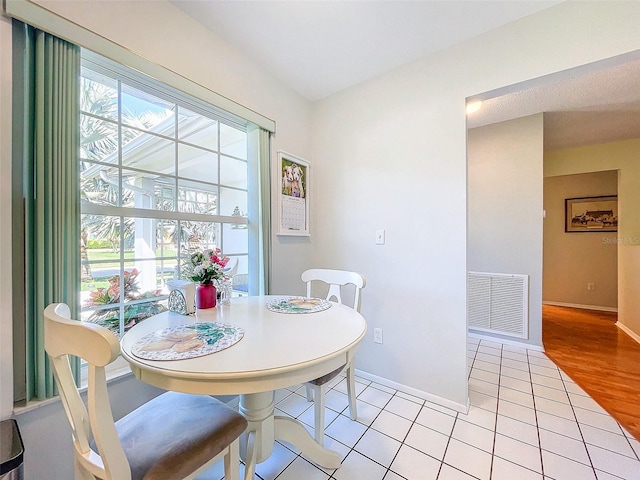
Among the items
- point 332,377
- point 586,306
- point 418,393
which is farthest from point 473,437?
point 586,306

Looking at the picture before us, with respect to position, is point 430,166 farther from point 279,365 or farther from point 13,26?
point 13,26

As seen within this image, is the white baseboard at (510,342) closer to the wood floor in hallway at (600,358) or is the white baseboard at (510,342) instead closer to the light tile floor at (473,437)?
the wood floor in hallway at (600,358)

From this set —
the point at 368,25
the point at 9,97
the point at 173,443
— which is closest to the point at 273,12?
the point at 368,25

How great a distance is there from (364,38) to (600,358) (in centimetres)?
357

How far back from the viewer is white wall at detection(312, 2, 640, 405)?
4.76ft

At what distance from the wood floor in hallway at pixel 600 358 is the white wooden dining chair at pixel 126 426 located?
231 centimetres

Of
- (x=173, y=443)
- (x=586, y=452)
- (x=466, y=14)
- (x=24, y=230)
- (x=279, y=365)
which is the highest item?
(x=466, y=14)

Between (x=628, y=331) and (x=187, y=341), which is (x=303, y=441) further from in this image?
(x=628, y=331)

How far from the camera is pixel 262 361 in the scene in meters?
0.80

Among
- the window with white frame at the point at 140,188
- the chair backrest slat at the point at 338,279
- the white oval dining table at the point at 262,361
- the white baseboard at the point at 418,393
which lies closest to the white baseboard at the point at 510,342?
the white baseboard at the point at 418,393

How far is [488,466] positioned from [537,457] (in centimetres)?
29

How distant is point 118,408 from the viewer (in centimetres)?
125

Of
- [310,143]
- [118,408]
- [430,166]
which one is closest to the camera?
[118,408]

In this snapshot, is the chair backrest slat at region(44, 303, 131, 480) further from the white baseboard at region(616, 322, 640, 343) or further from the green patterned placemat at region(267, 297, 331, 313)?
the white baseboard at region(616, 322, 640, 343)
